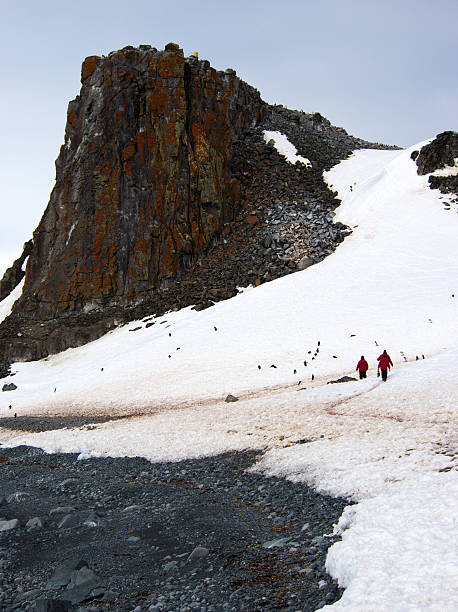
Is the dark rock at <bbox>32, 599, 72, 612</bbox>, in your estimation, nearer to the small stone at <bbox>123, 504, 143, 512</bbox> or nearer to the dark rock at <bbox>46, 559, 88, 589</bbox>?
the dark rock at <bbox>46, 559, 88, 589</bbox>

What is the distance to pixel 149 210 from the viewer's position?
52875 millimetres

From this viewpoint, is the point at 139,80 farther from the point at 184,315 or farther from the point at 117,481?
the point at 117,481

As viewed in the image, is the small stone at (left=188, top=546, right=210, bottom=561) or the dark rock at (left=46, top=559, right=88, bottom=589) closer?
the dark rock at (left=46, top=559, right=88, bottom=589)

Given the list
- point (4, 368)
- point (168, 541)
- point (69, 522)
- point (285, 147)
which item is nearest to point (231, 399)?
point (69, 522)

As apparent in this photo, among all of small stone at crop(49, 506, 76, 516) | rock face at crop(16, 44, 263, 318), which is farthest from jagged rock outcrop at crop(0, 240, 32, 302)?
small stone at crop(49, 506, 76, 516)

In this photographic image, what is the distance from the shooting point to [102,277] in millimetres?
51375

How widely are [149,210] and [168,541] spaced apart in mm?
47730

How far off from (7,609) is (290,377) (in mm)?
21096

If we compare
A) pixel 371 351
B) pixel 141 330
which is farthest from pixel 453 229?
pixel 141 330

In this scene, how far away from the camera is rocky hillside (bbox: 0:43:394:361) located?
4838 cm

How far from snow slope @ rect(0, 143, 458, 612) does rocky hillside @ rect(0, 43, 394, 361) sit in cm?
422

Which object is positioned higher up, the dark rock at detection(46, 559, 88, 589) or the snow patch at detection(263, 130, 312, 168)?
the snow patch at detection(263, 130, 312, 168)

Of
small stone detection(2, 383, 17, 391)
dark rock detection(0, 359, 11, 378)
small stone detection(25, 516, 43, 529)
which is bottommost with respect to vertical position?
small stone detection(25, 516, 43, 529)

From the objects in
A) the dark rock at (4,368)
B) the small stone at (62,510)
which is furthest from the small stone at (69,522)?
the dark rock at (4,368)
